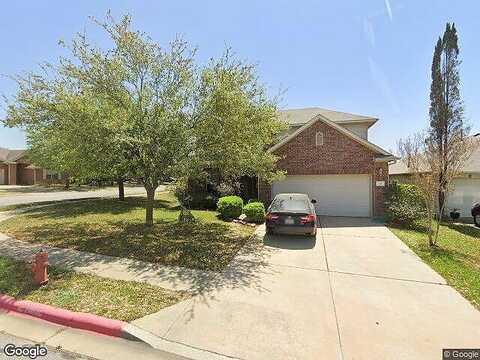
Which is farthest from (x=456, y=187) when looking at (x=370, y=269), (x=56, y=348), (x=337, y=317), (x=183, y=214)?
(x=56, y=348)

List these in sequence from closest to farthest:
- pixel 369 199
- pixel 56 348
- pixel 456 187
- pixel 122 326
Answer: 1. pixel 56 348
2. pixel 122 326
3. pixel 369 199
4. pixel 456 187

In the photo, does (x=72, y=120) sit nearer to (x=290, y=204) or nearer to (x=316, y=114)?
(x=290, y=204)

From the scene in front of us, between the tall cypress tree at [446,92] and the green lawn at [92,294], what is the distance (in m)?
18.3

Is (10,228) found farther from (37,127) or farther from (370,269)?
(370,269)

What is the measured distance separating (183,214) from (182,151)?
492 centimetres

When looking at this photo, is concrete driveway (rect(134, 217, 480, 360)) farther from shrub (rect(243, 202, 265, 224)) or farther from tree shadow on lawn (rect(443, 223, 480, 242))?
tree shadow on lawn (rect(443, 223, 480, 242))

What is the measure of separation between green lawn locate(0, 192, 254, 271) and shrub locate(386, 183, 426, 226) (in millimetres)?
6738

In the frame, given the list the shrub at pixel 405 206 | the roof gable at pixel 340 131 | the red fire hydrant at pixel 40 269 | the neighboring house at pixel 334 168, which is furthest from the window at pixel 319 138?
the red fire hydrant at pixel 40 269

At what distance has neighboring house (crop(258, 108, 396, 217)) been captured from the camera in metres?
15.3

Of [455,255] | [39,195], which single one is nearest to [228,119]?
[455,255]

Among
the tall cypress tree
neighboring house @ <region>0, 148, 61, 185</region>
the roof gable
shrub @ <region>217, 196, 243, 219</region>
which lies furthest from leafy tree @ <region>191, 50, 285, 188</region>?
neighboring house @ <region>0, 148, 61, 185</region>

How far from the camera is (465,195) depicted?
18188 millimetres

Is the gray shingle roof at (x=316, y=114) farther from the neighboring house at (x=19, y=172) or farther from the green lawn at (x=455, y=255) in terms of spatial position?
the neighboring house at (x=19, y=172)

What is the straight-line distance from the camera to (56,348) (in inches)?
155
